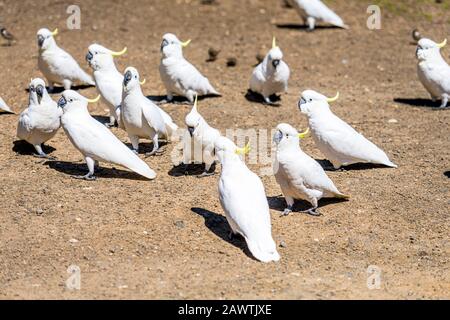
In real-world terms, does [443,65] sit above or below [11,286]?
above

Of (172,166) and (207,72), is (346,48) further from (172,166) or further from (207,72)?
(172,166)

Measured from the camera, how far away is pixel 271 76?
13.1 m

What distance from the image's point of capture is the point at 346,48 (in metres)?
16.0

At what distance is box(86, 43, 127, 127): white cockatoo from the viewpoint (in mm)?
11727

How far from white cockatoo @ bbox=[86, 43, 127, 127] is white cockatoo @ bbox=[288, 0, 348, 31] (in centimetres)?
579

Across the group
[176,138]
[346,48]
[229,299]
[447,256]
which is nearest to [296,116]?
[176,138]

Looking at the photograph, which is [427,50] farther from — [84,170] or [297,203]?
[84,170]

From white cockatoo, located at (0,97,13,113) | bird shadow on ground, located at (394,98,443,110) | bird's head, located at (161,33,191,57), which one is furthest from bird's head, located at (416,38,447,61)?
white cockatoo, located at (0,97,13,113)

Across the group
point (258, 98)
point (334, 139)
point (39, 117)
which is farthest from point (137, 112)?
point (258, 98)

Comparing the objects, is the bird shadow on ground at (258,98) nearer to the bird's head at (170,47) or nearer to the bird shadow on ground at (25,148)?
the bird's head at (170,47)

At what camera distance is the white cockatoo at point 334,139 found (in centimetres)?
1048

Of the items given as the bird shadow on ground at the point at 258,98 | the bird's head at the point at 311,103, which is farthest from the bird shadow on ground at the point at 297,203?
the bird shadow on ground at the point at 258,98

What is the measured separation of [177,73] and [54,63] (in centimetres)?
187

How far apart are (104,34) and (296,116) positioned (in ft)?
16.6
